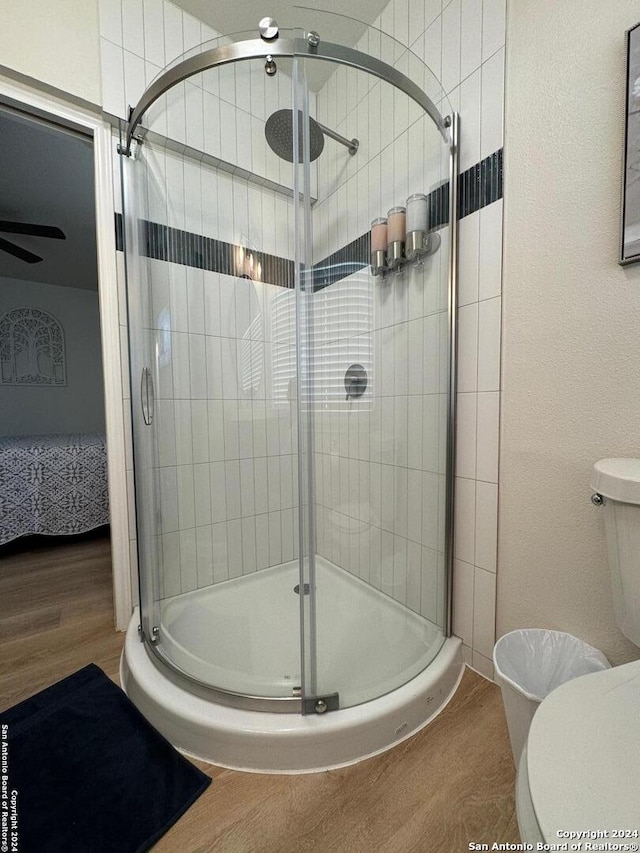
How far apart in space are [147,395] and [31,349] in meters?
3.68

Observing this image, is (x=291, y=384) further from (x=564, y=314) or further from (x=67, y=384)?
(x=67, y=384)

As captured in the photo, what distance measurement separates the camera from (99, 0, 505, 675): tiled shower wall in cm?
121

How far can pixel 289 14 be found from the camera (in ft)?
5.10

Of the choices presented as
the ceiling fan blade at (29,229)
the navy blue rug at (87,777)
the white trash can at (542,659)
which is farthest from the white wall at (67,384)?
the white trash can at (542,659)

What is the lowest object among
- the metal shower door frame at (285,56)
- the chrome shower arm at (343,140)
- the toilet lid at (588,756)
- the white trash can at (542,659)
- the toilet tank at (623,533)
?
the white trash can at (542,659)

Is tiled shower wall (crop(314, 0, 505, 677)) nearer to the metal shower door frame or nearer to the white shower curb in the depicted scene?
the metal shower door frame

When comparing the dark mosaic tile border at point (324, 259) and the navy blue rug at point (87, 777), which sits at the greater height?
the dark mosaic tile border at point (324, 259)

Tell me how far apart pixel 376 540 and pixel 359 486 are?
22 cm

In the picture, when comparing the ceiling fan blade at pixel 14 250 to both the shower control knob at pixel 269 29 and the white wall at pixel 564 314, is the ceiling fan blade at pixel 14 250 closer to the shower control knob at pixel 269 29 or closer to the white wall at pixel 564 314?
the shower control knob at pixel 269 29

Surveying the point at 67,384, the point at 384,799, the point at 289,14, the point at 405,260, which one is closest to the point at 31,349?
the point at 67,384

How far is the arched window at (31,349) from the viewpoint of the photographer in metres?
3.93

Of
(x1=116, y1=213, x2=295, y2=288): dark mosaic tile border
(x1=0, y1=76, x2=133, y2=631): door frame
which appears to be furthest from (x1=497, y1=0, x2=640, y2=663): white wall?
(x1=0, y1=76, x2=133, y2=631): door frame

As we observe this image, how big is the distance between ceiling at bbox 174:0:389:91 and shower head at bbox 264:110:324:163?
0.53 meters

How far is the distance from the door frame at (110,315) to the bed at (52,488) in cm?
137
